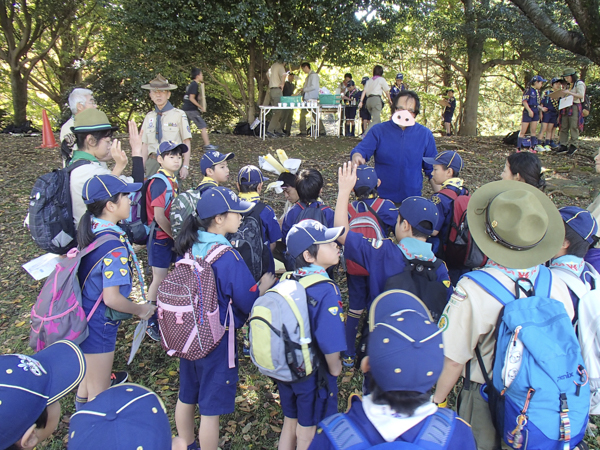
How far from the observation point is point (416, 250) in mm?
2709

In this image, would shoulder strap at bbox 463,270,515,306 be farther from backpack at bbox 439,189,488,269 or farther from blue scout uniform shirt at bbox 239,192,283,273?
blue scout uniform shirt at bbox 239,192,283,273

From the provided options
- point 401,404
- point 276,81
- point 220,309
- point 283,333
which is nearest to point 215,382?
point 220,309

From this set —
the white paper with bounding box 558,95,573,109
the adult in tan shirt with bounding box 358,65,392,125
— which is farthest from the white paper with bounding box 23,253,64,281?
the white paper with bounding box 558,95,573,109

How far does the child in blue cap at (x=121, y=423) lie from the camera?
1.19m

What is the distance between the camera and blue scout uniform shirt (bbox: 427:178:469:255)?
343 centimetres

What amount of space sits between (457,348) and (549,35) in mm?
9258

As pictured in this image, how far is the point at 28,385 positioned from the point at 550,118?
41.6 feet

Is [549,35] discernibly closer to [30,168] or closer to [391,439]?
[391,439]

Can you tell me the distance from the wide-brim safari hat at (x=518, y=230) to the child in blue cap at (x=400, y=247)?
30.4 inches

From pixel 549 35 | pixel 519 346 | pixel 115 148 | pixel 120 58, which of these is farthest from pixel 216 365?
pixel 120 58

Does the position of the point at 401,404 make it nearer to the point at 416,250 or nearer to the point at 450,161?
the point at 416,250

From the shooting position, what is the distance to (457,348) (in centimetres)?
183

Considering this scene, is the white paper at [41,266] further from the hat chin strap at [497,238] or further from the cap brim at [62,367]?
the hat chin strap at [497,238]

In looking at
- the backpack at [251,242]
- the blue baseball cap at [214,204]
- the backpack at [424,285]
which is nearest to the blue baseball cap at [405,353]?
A: the backpack at [424,285]
